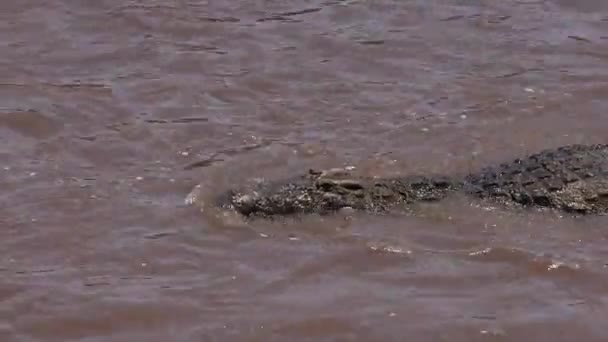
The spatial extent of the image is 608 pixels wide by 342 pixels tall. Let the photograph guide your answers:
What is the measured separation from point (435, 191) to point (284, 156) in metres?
1.36

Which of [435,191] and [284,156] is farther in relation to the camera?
[284,156]

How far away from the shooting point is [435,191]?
664cm

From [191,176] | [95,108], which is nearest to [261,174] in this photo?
[191,176]

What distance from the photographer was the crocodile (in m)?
6.48

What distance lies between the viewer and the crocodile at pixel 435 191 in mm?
6484

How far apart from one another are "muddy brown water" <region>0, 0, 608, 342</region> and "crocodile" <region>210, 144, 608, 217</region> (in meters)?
0.09

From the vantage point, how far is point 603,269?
19.9 ft

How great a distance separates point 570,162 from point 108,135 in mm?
3439

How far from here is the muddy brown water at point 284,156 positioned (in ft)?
18.6

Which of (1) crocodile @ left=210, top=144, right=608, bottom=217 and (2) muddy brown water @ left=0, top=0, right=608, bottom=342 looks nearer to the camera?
(2) muddy brown water @ left=0, top=0, right=608, bottom=342

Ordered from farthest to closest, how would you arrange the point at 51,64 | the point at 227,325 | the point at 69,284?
the point at 51,64 < the point at 69,284 < the point at 227,325

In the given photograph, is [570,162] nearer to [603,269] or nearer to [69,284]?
[603,269]

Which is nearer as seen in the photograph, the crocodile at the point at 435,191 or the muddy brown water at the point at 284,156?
the muddy brown water at the point at 284,156

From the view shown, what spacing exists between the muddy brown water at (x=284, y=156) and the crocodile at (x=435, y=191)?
9 cm
